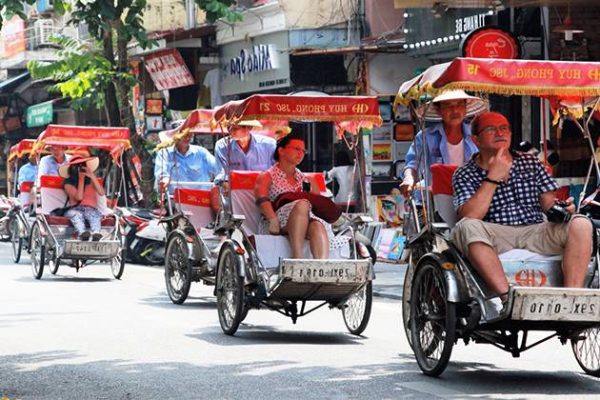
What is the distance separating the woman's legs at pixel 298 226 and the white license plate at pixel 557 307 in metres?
3.59

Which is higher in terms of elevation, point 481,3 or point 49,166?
point 481,3

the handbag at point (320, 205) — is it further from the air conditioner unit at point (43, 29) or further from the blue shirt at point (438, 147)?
the air conditioner unit at point (43, 29)

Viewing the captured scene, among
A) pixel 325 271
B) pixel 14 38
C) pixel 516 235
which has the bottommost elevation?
pixel 325 271

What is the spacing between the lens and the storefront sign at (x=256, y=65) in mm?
28484

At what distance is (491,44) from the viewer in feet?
63.3

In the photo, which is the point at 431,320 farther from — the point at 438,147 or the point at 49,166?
the point at 49,166

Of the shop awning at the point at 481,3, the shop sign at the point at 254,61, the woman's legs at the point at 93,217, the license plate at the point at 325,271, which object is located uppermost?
the shop awning at the point at 481,3

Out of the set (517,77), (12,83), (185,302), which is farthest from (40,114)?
(517,77)

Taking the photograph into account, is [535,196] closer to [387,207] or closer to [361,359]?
[361,359]

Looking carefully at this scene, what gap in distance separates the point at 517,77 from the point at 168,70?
78.6ft

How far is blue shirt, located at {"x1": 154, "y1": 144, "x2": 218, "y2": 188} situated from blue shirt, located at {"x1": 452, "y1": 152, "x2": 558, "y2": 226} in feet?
25.6

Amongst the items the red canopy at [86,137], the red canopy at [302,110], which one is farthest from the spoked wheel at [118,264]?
the red canopy at [302,110]

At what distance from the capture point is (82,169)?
20219 mm

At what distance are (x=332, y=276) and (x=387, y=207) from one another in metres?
13.8
